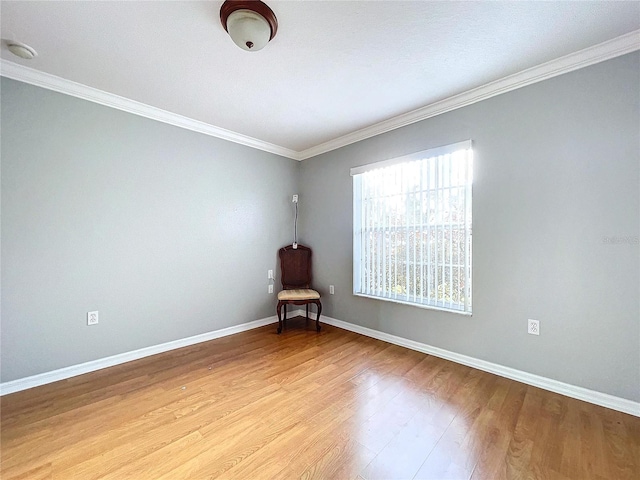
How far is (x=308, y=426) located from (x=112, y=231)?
244cm

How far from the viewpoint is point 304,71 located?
207 cm

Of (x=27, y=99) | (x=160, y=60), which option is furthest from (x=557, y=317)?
(x=27, y=99)

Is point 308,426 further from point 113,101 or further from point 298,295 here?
point 113,101

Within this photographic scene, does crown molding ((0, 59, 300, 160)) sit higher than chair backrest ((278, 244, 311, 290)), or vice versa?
crown molding ((0, 59, 300, 160))

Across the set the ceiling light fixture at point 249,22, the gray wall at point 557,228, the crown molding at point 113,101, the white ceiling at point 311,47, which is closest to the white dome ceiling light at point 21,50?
the white ceiling at point 311,47

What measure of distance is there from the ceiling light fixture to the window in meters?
1.82

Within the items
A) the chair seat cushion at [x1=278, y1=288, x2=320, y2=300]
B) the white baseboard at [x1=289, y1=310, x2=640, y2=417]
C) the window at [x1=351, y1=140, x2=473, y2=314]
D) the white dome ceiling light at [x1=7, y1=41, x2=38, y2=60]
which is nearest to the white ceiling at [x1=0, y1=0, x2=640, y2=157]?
the white dome ceiling light at [x1=7, y1=41, x2=38, y2=60]

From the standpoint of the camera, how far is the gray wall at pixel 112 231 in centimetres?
205

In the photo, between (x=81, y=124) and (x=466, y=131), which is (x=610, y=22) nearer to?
(x=466, y=131)

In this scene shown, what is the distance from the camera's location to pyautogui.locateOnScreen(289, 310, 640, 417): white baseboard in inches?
69.0

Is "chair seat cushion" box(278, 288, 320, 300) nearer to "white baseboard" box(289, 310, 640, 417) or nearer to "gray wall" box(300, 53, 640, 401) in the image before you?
"white baseboard" box(289, 310, 640, 417)

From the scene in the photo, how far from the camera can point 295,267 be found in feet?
12.6

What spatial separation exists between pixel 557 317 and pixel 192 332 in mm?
3482

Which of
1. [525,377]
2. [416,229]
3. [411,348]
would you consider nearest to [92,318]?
[411,348]
